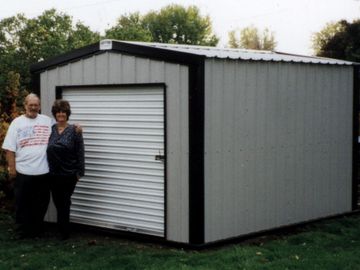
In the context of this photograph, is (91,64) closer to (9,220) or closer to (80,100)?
(80,100)

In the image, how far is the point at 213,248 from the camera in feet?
27.2

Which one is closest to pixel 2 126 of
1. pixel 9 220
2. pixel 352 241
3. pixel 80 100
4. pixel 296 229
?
pixel 9 220

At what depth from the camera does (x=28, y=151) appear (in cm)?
877

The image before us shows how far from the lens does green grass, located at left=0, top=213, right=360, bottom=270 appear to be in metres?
7.25

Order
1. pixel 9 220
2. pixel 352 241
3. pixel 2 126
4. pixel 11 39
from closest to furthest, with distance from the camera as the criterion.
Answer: pixel 352 241 → pixel 9 220 → pixel 2 126 → pixel 11 39

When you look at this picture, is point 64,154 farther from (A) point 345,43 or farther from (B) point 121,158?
(A) point 345,43

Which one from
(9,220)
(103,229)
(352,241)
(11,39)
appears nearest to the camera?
(352,241)

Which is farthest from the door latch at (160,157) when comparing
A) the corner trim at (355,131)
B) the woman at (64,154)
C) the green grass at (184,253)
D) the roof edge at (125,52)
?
the corner trim at (355,131)

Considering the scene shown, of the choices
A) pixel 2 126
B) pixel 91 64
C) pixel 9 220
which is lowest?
pixel 9 220

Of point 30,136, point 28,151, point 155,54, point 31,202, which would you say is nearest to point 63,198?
point 31,202

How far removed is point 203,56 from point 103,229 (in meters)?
2.87

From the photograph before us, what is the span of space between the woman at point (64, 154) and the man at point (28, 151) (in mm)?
140

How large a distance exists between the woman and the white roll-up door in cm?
59

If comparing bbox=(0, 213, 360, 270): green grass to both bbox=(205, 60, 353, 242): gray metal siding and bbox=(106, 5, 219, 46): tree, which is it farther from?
bbox=(106, 5, 219, 46): tree
